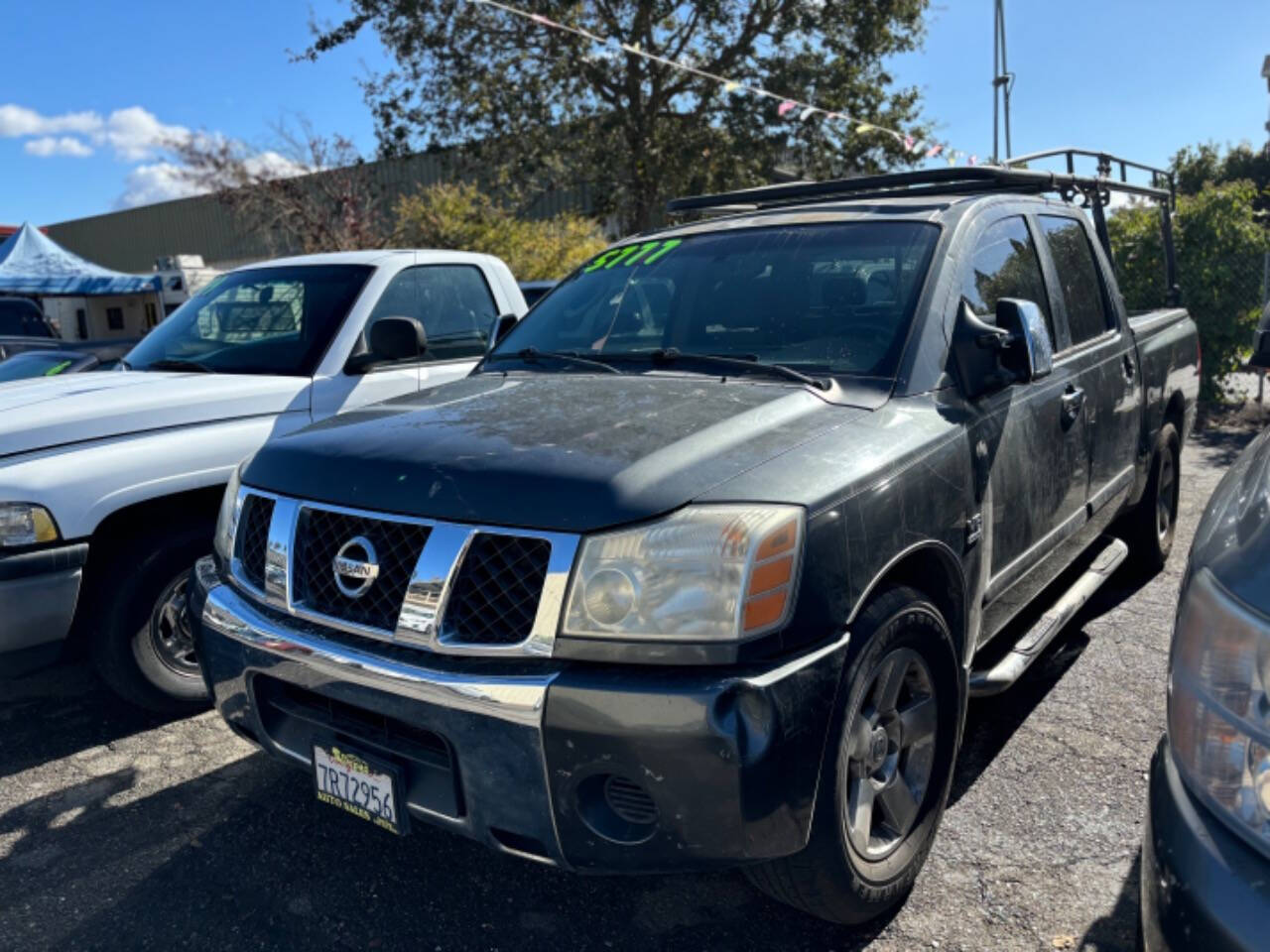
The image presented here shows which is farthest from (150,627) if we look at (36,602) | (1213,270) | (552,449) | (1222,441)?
(1213,270)

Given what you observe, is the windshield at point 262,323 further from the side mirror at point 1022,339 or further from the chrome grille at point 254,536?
the side mirror at point 1022,339

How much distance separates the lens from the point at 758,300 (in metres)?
3.31

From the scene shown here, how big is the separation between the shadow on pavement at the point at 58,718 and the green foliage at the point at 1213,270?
9.49 metres

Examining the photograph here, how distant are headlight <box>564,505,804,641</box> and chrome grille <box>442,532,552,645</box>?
108 millimetres

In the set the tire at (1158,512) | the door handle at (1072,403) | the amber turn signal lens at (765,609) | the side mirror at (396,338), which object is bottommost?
the tire at (1158,512)

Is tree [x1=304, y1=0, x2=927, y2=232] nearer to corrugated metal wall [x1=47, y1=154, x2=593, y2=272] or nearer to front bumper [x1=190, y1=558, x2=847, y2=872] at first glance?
corrugated metal wall [x1=47, y1=154, x2=593, y2=272]

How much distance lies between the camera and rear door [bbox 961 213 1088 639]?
308cm

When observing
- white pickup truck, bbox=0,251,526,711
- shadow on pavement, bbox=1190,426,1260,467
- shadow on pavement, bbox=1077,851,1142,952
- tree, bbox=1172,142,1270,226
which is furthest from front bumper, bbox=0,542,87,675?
tree, bbox=1172,142,1270,226

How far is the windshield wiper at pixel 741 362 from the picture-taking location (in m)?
2.88

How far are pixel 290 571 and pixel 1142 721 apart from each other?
3028mm

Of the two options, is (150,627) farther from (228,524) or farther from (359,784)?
(359,784)

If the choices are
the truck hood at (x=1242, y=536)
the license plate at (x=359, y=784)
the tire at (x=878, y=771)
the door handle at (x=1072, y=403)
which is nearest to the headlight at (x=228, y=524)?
the license plate at (x=359, y=784)

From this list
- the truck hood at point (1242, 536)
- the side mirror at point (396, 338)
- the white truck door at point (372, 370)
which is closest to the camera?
the truck hood at point (1242, 536)

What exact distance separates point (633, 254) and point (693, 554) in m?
2.09
